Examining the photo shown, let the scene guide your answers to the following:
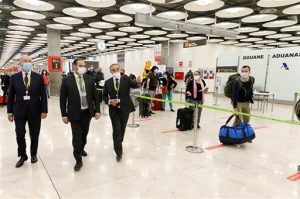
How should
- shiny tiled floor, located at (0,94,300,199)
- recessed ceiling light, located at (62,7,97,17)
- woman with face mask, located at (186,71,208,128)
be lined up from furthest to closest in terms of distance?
recessed ceiling light, located at (62,7,97,17)
woman with face mask, located at (186,71,208,128)
shiny tiled floor, located at (0,94,300,199)

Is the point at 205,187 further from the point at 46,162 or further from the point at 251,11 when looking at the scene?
the point at 251,11

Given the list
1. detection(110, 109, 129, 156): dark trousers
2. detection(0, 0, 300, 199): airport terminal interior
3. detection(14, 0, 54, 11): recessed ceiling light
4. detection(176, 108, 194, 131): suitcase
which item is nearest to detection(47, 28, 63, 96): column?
detection(14, 0, 54, 11): recessed ceiling light

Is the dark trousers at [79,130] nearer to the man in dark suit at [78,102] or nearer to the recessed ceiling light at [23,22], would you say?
the man in dark suit at [78,102]

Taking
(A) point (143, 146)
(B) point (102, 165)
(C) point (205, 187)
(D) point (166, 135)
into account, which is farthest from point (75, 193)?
(D) point (166, 135)

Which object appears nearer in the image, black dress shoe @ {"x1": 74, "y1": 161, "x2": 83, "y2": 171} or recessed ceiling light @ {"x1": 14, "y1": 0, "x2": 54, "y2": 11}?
black dress shoe @ {"x1": 74, "y1": 161, "x2": 83, "y2": 171}

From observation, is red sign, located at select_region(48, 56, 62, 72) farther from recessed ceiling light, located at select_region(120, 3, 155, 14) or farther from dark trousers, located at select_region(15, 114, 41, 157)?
→ dark trousers, located at select_region(15, 114, 41, 157)

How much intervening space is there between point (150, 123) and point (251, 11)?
654 cm

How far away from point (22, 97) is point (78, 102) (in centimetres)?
77

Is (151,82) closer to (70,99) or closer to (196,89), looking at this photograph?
(196,89)

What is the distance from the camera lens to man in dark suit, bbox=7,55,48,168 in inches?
122

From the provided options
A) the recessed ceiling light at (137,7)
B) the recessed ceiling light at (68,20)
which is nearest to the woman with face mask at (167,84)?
the recessed ceiling light at (137,7)

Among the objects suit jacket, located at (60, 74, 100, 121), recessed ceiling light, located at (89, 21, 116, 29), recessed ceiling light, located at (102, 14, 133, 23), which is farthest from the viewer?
recessed ceiling light, located at (89, 21, 116, 29)

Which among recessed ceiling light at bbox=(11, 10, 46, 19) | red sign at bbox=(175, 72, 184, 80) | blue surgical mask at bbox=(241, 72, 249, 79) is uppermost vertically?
recessed ceiling light at bbox=(11, 10, 46, 19)

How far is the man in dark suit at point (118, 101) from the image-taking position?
346 cm
